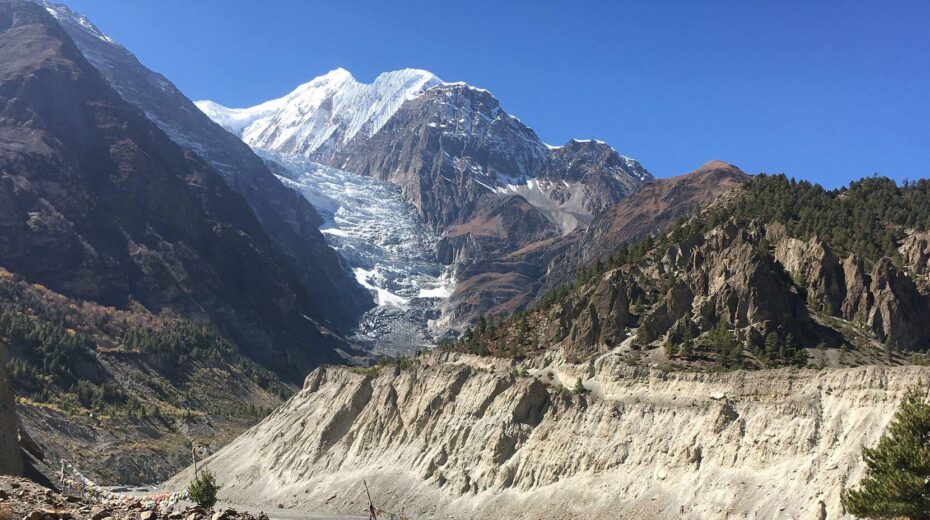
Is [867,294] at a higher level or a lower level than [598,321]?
higher

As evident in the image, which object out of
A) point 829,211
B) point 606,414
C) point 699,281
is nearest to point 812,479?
point 606,414

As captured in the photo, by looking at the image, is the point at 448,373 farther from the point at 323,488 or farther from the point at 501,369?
the point at 323,488

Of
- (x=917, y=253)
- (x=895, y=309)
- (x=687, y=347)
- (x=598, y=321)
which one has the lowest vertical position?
(x=687, y=347)

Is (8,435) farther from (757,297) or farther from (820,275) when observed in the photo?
(820,275)

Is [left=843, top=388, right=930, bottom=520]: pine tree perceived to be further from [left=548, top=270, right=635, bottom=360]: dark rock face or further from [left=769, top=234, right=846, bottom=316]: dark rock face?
[left=769, top=234, right=846, bottom=316]: dark rock face

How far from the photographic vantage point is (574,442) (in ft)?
272

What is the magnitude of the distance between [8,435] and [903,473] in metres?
46.1

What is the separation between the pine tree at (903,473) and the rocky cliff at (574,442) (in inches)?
575

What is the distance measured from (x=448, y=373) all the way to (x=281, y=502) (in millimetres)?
24326

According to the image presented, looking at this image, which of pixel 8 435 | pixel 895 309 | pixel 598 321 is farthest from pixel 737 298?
pixel 8 435

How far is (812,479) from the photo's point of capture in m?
63.8

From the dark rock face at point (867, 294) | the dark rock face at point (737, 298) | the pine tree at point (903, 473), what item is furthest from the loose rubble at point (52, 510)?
the dark rock face at point (867, 294)

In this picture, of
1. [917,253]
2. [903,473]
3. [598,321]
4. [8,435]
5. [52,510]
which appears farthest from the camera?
[917,253]

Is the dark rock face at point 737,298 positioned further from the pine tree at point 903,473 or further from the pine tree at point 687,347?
the pine tree at point 903,473
